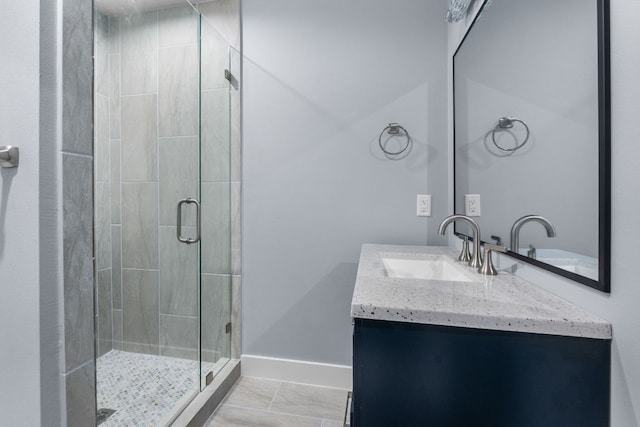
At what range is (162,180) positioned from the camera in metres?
1.52

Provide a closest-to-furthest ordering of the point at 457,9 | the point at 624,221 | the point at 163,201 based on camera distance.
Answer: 1. the point at 624,221
2. the point at 457,9
3. the point at 163,201

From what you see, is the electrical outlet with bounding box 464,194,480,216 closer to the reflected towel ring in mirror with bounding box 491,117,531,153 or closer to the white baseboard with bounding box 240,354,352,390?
the reflected towel ring in mirror with bounding box 491,117,531,153

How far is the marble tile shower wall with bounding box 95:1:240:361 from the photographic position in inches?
48.2

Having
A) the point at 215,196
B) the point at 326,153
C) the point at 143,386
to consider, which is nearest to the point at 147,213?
the point at 215,196

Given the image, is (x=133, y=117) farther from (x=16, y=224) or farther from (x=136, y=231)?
(x=16, y=224)

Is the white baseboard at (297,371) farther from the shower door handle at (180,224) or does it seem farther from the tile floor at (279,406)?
the shower door handle at (180,224)

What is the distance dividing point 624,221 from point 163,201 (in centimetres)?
172

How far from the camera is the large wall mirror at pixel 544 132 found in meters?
0.69

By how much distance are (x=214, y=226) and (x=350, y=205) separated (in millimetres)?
850

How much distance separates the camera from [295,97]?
1892mm

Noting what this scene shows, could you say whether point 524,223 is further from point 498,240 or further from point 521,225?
point 498,240

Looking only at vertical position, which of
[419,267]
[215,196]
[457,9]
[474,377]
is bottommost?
[474,377]

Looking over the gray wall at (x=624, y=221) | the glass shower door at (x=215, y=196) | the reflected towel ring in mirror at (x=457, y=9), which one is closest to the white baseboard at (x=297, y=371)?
the glass shower door at (x=215, y=196)

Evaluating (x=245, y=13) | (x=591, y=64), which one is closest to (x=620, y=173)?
(x=591, y=64)
